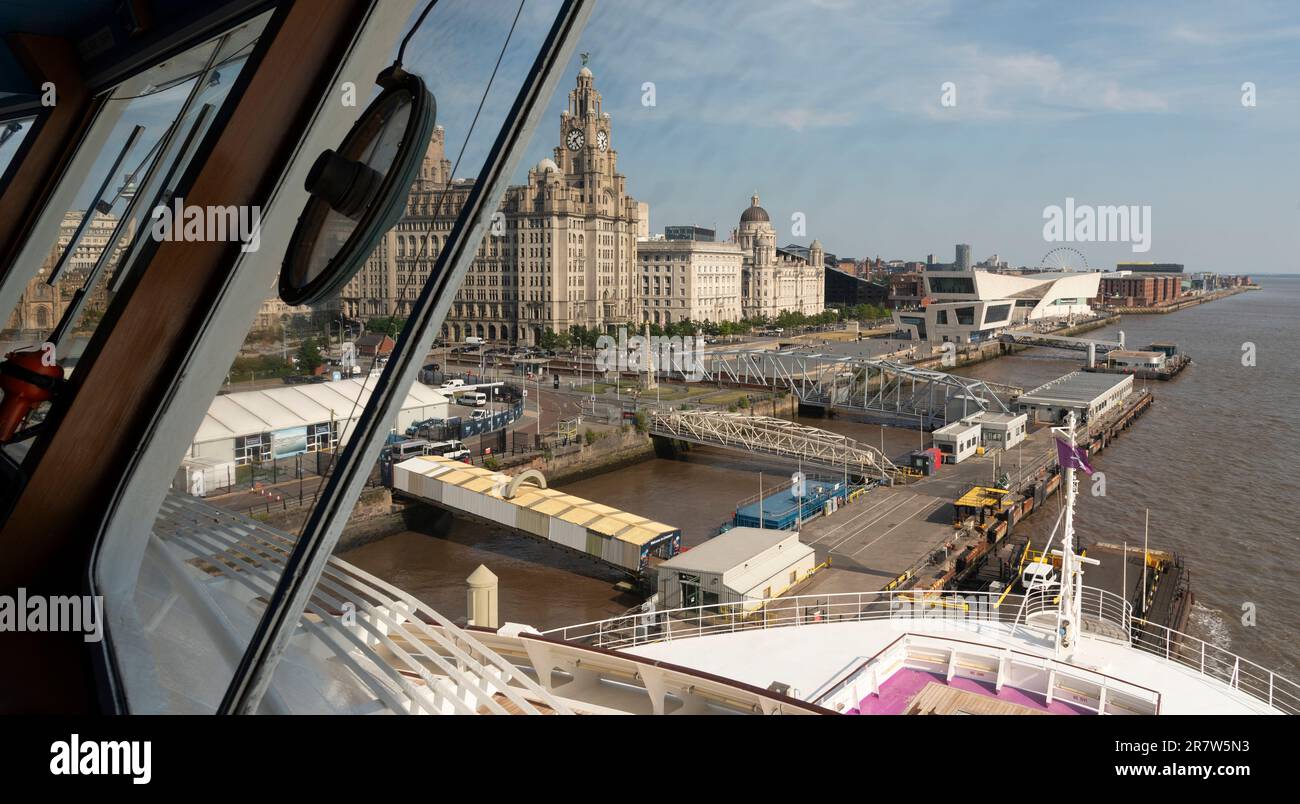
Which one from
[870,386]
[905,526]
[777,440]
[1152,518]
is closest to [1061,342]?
[870,386]

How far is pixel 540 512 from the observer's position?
7.94m

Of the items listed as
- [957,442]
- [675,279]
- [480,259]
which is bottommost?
[957,442]

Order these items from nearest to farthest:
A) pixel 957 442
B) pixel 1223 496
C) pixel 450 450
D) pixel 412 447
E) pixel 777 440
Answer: pixel 1223 496 < pixel 412 447 < pixel 450 450 < pixel 957 442 < pixel 777 440

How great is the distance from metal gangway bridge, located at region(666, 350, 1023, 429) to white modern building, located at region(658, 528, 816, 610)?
7.49m

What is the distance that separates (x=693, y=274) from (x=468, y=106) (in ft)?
101

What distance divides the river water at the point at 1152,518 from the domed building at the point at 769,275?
2004 cm

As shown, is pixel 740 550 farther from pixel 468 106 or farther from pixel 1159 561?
pixel 468 106

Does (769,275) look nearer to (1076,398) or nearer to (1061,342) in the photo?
(1061,342)

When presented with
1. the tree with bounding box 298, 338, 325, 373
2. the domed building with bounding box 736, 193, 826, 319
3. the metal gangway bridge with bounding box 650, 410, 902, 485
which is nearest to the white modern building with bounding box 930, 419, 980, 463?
the metal gangway bridge with bounding box 650, 410, 902, 485

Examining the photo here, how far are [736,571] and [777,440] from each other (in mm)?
5803

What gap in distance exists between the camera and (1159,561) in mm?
7121
